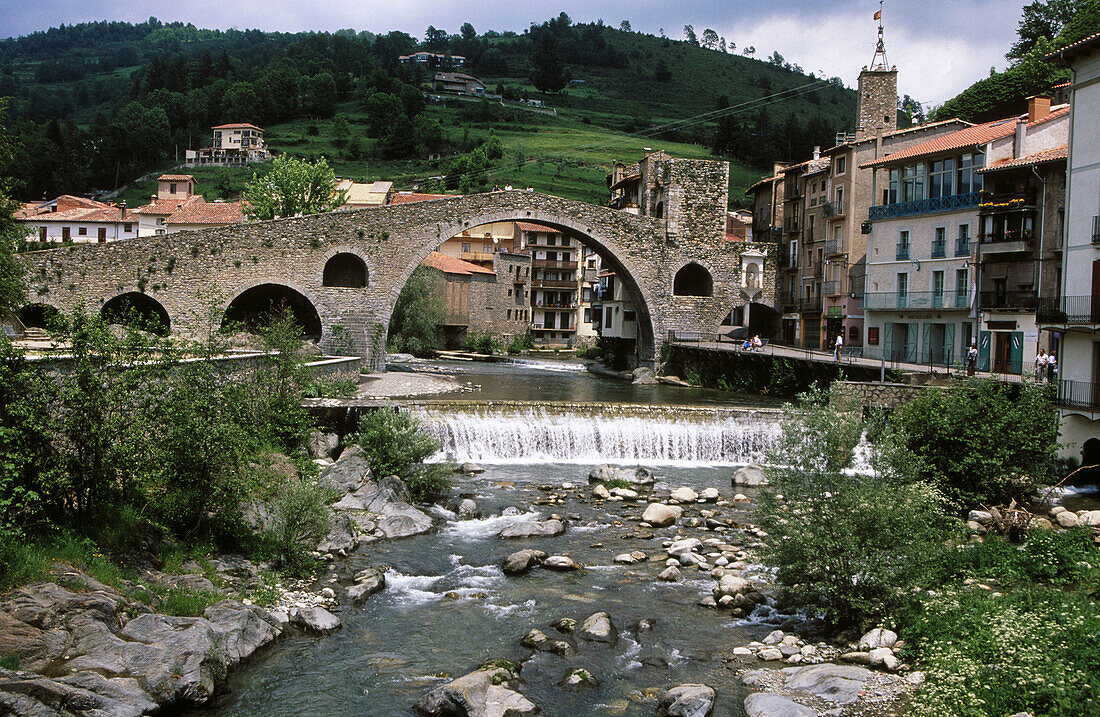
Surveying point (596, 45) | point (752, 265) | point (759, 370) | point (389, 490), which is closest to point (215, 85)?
point (596, 45)

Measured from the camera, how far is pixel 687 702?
26.3 feet

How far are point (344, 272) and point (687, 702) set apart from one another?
33984 mm

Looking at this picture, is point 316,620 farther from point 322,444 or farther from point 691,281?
point 691,281

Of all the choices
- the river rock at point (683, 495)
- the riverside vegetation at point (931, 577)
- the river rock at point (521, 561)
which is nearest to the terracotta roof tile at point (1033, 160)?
the riverside vegetation at point (931, 577)

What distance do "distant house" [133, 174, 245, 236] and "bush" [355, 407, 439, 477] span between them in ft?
87.2

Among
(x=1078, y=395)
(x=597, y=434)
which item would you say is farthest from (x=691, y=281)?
(x=1078, y=395)

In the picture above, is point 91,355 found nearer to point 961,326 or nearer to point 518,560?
point 518,560

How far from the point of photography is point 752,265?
44031mm

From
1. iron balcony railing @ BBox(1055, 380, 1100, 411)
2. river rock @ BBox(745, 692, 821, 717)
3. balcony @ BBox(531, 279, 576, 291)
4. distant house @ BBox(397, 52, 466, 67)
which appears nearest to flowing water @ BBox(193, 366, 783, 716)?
river rock @ BBox(745, 692, 821, 717)

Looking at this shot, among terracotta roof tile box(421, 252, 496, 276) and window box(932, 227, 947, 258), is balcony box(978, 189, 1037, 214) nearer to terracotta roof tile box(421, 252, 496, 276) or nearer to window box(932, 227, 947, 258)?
window box(932, 227, 947, 258)

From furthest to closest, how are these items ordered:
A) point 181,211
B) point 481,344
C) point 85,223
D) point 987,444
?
point 85,223, point 481,344, point 181,211, point 987,444

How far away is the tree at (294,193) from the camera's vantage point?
46219 millimetres

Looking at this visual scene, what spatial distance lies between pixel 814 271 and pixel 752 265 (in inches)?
136

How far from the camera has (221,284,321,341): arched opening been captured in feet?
121
